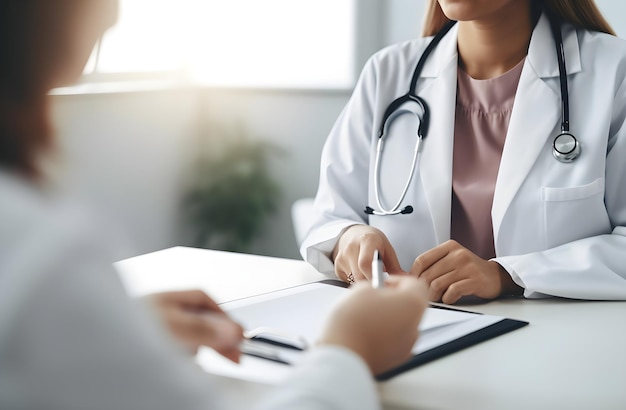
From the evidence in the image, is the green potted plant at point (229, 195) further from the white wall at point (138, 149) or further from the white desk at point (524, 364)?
the white desk at point (524, 364)

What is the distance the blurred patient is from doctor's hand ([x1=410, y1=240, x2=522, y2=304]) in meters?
0.74

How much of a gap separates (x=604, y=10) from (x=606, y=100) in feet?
6.39

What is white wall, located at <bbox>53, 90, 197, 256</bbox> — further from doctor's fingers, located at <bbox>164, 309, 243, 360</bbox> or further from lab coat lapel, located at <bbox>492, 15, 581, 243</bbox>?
doctor's fingers, located at <bbox>164, 309, 243, 360</bbox>

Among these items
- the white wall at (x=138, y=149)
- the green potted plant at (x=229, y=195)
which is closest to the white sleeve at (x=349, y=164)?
the white wall at (x=138, y=149)

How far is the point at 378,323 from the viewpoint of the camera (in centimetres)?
73

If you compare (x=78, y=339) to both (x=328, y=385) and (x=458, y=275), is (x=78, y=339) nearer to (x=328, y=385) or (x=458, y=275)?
(x=328, y=385)

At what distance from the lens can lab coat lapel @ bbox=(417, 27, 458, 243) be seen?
1.60m

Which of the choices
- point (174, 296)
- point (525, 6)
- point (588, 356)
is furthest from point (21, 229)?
point (525, 6)

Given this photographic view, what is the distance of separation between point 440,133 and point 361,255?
0.42 m

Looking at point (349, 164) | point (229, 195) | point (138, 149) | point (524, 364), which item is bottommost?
point (229, 195)

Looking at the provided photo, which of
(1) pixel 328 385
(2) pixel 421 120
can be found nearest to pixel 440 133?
(2) pixel 421 120

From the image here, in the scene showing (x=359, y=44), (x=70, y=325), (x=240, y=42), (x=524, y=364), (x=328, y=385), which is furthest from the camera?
(x=240, y=42)

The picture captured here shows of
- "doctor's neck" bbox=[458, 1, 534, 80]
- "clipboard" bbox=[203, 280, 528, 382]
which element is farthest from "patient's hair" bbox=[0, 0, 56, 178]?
"doctor's neck" bbox=[458, 1, 534, 80]

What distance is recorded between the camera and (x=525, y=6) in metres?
1.71
